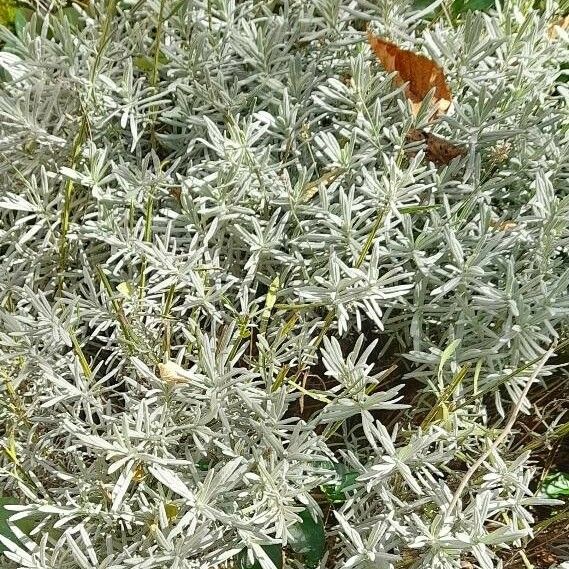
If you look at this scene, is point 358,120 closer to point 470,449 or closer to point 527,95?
point 527,95

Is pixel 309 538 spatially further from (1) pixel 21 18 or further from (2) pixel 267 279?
(1) pixel 21 18

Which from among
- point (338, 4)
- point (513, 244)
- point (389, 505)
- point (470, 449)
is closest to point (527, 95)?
point (513, 244)

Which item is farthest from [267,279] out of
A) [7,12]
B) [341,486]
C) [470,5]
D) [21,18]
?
[7,12]

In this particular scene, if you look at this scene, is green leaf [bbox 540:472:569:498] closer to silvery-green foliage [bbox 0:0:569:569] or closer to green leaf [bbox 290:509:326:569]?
silvery-green foliage [bbox 0:0:569:569]

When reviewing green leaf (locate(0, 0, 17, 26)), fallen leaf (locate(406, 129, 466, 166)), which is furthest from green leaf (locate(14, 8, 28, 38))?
fallen leaf (locate(406, 129, 466, 166))

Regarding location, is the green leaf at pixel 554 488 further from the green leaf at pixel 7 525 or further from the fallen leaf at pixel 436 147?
the green leaf at pixel 7 525

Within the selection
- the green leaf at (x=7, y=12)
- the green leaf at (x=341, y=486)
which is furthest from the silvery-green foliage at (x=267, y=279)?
the green leaf at (x=7, y=12)
